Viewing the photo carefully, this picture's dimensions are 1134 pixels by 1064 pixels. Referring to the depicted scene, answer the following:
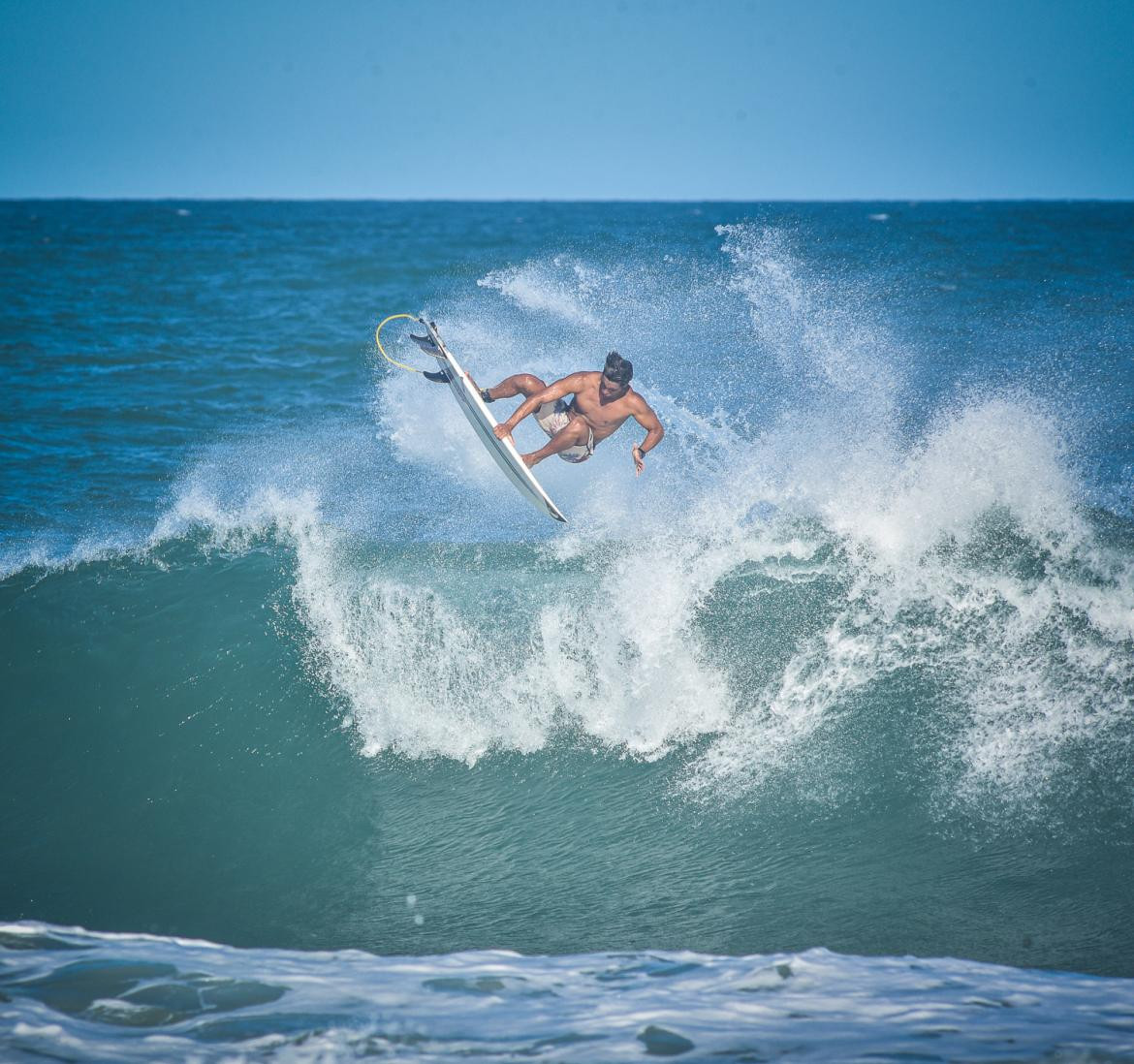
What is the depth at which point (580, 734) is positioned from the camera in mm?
6172

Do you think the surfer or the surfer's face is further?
the surfer

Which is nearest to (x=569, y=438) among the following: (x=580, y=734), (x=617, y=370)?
(x=617, y=370)

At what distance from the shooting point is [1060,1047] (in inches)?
134

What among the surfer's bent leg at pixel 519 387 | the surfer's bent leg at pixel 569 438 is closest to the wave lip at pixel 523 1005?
the surfer's bent leg at pixel 569 438

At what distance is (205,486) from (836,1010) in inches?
354

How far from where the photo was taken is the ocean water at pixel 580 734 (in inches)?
155

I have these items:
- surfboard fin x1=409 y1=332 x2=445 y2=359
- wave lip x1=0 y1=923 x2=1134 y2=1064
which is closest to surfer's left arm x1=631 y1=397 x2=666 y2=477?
surfboard fin x1=409 y1=332 x2=445 y2=359

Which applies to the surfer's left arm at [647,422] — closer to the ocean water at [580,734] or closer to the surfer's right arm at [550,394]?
the surfer's right arm at [550,394]

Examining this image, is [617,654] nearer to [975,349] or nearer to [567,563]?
[567,563]

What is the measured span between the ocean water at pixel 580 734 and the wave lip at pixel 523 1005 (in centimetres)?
2

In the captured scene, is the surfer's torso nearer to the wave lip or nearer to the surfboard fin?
the surfboard fin

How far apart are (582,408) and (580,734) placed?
8.62 ft

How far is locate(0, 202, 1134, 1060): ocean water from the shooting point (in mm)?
3930

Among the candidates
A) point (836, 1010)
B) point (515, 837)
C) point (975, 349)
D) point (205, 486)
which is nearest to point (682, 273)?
point (975, 349)
